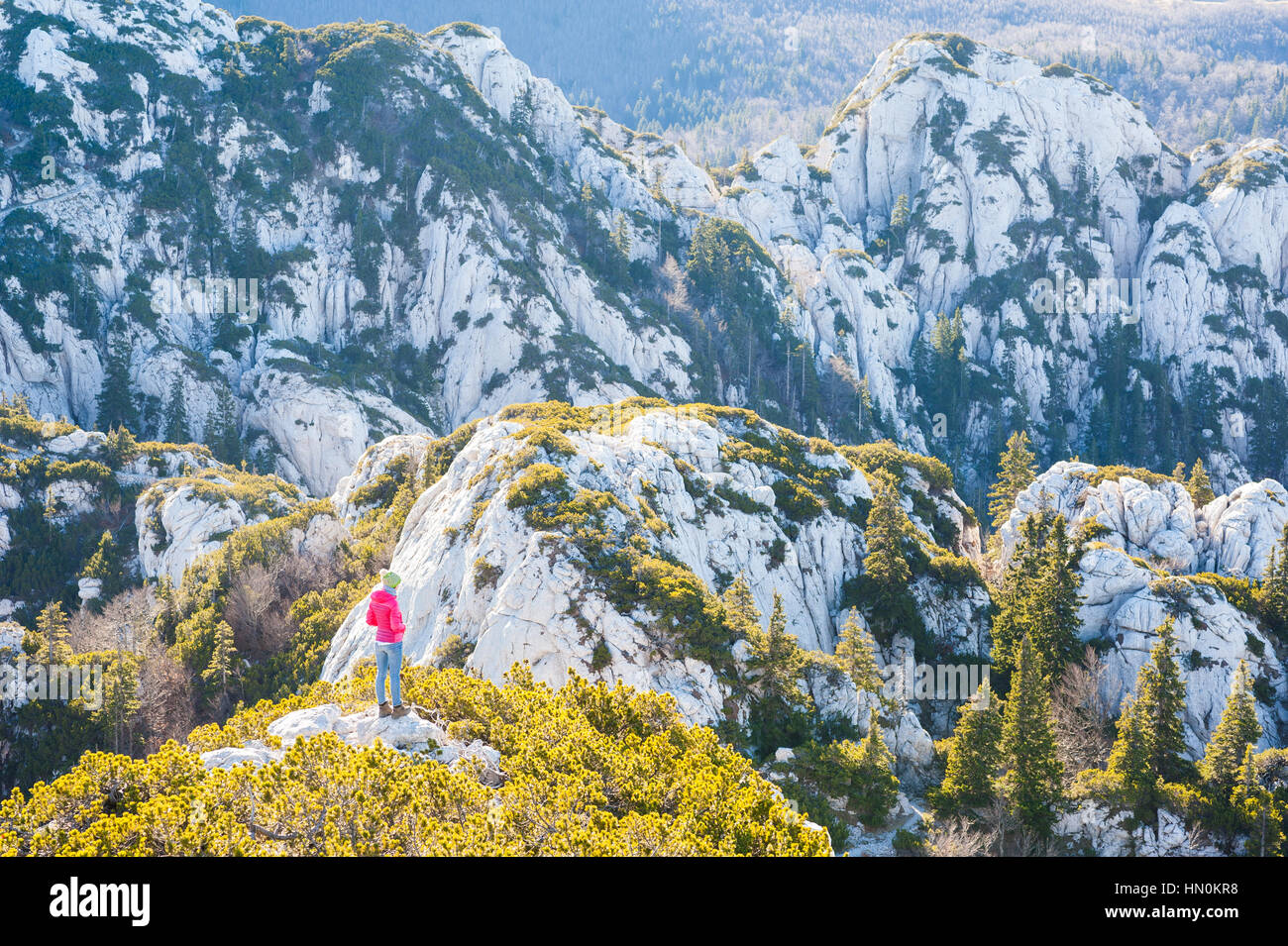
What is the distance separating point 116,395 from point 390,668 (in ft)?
246

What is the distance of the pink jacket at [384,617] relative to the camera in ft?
52.4

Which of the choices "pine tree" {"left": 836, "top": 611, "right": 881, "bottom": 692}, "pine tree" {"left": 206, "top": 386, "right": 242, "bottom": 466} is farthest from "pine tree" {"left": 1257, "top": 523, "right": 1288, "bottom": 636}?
"pine tree" {"left": 206, "top": 386, "right": 242, "bottom": 466}

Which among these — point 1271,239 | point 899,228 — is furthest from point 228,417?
point 1271,239

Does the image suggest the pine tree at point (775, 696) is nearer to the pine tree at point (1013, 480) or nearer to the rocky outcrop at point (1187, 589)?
the rocky outcrop at point (1187, 589)

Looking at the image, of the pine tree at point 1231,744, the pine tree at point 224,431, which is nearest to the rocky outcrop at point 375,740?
the pine tree at point 1231,744

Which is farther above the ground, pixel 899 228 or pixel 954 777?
pixel 899 228

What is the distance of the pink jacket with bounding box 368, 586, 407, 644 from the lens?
16.0 metres

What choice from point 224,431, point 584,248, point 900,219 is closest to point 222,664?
point 224,431

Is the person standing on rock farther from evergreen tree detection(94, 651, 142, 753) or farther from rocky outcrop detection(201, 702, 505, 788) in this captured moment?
evergreen tree detection(94, 651, 142, 753)

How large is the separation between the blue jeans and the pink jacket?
0.65ft

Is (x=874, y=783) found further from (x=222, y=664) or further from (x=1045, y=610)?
(x=222, y=664)

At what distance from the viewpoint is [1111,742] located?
1487 inches

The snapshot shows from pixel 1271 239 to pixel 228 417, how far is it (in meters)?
145
